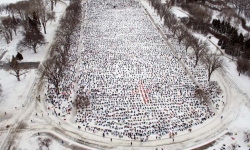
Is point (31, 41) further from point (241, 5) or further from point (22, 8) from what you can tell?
point (241, 5)

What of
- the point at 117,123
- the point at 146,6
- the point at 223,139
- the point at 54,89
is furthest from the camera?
the point at 146,6

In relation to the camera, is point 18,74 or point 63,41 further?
point 63,41

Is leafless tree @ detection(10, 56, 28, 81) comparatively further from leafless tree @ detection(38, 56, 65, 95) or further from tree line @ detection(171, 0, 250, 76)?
tree line @ detection(171, 0, 250, 76)

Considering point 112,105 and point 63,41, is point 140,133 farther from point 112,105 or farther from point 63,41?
point 63,41

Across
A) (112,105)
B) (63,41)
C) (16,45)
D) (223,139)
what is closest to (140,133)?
(112,105)

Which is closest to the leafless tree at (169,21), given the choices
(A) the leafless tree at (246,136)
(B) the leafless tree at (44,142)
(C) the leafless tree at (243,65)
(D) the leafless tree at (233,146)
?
(C) the leafless tree at (243,65)

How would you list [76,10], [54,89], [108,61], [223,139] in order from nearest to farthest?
1. [223,139]
2. [54,89]
3. [108,61]
4. [76,10]

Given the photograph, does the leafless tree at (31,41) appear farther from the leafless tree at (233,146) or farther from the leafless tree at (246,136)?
the leafless tree at (246,136)

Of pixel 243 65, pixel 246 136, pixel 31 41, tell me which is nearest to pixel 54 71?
pixel 31 41

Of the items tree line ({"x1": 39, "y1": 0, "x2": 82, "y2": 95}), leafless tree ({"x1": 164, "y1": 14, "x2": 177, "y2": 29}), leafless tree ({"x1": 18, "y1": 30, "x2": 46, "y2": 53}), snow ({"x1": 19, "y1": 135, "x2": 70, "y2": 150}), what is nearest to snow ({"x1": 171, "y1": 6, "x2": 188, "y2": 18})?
leafless tree ({"x1": 164, "y1": 14, "x2": 177, "y2": 29})
